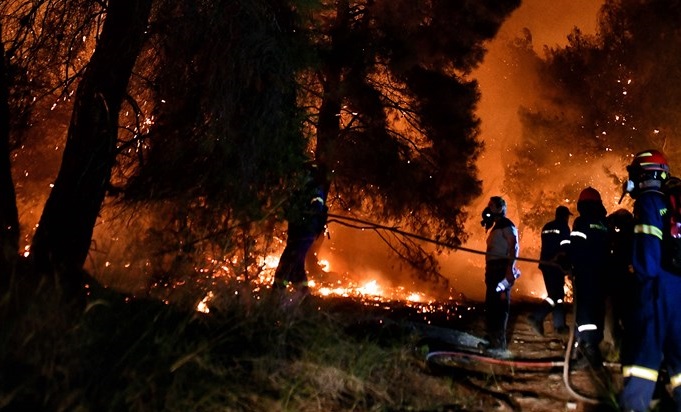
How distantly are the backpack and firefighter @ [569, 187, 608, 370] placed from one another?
178 cm

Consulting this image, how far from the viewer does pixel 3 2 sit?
5203 mm

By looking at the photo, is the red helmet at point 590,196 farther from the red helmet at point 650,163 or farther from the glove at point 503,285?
the red helmet at point 650,163

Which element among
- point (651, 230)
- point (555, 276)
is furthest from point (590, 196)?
point (651, 230)

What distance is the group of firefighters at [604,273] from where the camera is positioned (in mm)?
4105

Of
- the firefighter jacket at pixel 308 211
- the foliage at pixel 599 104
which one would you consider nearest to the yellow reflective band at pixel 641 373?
the firefighter jacket at pixel 308 211

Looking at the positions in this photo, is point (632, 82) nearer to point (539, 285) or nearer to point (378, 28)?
point (539, 285)

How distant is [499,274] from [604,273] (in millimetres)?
1107

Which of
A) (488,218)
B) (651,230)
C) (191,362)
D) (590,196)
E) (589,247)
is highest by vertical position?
(590,196)

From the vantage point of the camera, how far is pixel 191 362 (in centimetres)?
360

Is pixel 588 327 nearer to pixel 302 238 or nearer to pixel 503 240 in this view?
pixel 503 240

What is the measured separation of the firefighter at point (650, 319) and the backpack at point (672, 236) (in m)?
0.03

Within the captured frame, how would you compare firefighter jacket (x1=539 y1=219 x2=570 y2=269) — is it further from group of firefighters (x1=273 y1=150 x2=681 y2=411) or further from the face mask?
the face mask

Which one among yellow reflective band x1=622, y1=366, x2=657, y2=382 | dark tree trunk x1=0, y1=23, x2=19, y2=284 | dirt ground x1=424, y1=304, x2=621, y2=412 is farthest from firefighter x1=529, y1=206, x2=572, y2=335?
dark tree trunk x1=0, y1=23, x2=19, y2=284

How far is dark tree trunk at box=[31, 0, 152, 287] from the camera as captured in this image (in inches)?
181
